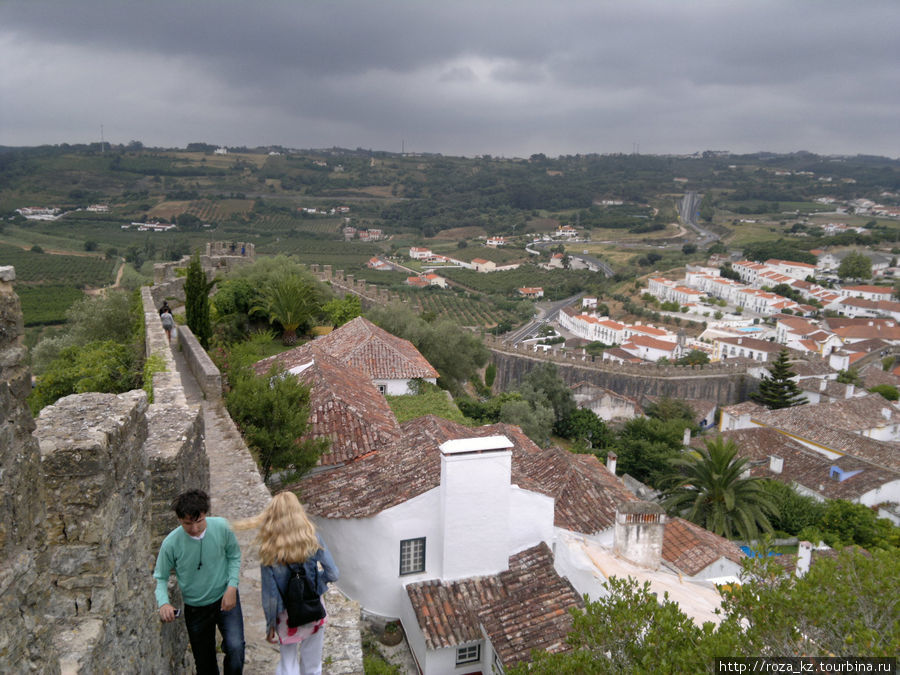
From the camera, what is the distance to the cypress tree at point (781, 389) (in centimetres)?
3769

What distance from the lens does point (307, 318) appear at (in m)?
18.7

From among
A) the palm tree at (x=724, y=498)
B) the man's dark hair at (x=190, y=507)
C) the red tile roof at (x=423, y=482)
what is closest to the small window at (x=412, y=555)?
the red tile roof at (x=423, y=482)

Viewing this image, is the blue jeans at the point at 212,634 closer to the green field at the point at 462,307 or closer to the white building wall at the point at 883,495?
the white building wall at the point at 883,495

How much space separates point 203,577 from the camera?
346 cm

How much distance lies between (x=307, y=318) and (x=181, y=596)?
15.4 m

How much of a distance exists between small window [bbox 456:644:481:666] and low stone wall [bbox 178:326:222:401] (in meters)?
5.32

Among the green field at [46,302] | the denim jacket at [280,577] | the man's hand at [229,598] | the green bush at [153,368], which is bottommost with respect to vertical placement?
the green field at [46,302]

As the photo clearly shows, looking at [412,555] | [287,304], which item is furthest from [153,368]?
[287,304]

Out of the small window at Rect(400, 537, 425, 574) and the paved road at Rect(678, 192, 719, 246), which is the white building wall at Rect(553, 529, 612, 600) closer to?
the small window at Rect(400, 537, 425, 574)

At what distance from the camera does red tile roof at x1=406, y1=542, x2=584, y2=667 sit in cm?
715

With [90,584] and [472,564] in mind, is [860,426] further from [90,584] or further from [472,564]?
[90,584]

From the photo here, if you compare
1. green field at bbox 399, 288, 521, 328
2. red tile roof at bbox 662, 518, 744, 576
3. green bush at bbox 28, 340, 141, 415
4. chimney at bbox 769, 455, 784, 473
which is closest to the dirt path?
green field at bbox 399, 288, 521, 328

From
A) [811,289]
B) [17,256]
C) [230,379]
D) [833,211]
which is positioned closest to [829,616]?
[230,379]

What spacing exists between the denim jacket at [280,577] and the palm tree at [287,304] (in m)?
14.7
